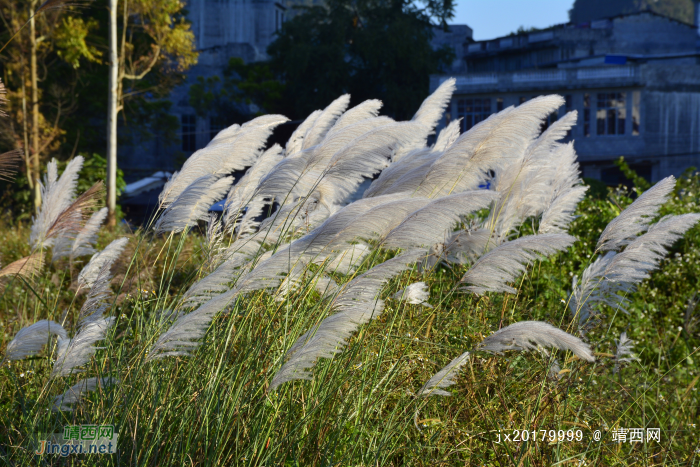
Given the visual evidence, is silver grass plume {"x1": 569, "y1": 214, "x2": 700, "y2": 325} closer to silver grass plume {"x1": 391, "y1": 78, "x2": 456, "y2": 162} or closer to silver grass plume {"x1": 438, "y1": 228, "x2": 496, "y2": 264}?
silver grass plume {"x1": 438, "y1": 228, "x2": 496, "y2": 264}

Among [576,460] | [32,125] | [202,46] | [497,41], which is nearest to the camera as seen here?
[576,460]

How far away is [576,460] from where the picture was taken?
265 centimetres

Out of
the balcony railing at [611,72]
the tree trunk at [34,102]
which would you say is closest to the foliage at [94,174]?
the tree trunk at [34,102]

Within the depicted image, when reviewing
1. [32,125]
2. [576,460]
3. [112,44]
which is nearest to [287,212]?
[576,460]

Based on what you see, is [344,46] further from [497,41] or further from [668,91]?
[497,41]

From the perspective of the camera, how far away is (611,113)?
93.3 feet

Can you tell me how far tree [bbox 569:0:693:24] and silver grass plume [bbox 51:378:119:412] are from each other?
81.5 m

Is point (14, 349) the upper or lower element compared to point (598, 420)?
upper

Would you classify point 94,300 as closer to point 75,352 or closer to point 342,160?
point 75,352

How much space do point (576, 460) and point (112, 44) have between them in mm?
10482

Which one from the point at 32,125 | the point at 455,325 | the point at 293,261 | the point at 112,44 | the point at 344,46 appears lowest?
the point at 455,325

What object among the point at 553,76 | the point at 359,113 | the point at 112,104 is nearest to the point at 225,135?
the point at 359,113

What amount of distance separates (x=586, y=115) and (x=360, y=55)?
33.3ft

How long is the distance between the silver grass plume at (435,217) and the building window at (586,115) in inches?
1099
